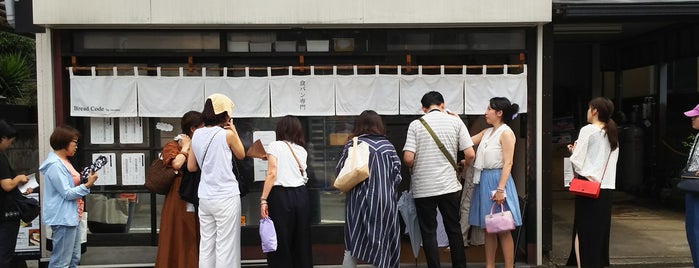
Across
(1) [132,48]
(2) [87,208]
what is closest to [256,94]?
(1) [132,48]

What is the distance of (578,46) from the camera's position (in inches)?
493

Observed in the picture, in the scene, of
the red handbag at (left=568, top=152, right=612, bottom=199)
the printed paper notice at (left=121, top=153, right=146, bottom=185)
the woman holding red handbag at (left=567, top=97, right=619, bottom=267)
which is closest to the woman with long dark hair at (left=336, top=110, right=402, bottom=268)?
the red handbag at (left=568, top=152, right=612, bottom=199)

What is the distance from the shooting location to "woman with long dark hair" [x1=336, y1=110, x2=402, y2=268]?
5297 millimetres

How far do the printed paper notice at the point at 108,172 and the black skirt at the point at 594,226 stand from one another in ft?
17.0

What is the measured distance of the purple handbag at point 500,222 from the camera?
5570mm

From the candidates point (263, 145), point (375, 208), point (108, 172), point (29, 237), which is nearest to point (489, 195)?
point (375, 208)

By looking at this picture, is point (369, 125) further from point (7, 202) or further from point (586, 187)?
point (7, 202)

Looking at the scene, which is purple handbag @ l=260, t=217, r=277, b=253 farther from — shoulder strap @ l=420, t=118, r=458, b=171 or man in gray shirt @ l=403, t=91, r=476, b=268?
shoulder strap @ l=420, t=118, r=458, b=171

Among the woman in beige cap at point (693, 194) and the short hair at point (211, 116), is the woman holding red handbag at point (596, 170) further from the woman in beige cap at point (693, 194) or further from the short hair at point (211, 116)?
the short hair at point (211, 116)

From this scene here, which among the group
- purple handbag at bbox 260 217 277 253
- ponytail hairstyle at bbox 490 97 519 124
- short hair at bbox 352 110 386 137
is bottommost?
purple handbag at bbox 260 217 277 253

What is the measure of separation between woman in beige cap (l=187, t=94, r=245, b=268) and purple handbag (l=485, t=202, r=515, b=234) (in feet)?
7.98

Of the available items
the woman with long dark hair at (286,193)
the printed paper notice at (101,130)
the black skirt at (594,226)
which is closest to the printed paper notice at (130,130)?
the printed paper notice at (101,130)

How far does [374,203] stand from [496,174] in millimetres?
1330

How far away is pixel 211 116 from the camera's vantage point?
5.24 m
